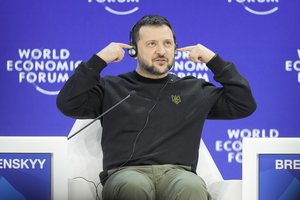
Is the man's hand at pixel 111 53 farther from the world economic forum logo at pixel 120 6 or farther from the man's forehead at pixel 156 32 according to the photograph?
the world economic forum logo at pixel 120 6

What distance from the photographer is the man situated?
246cm

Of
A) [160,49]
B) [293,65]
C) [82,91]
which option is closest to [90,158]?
[82,91]

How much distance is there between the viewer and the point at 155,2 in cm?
359

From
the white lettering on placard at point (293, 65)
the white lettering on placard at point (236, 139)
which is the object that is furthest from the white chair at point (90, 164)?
the white lettering on placard at point (293, 65)

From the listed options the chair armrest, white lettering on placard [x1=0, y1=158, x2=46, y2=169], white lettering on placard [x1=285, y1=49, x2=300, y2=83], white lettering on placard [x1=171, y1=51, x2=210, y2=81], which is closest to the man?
the chair armrest

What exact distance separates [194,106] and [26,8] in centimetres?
150

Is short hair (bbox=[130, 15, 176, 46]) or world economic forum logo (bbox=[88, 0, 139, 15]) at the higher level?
world economic forum logo (bbox=[88, 0, 139, 15])

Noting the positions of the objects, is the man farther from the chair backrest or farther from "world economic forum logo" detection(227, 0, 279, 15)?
"world economic forum logo" detection(227, 0, 279, 15)

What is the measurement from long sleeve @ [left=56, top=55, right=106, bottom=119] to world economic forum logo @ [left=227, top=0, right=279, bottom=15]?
1.34 meters

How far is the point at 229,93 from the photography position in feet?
8.43

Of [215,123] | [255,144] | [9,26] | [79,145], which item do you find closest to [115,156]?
[79,145]

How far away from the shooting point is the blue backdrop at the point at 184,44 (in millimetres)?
3584

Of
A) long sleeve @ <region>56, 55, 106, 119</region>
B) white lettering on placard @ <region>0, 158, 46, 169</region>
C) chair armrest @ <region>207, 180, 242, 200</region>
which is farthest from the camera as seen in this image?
long sleeve @ <region>56, 55, 106, 119</region>

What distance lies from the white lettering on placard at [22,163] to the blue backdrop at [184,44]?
150cm
